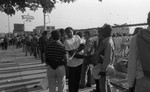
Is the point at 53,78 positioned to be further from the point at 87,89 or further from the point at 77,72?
the point at 87,89

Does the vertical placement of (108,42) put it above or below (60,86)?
above

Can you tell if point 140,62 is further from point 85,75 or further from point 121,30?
point 121,30

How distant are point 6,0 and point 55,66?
2.21 metres

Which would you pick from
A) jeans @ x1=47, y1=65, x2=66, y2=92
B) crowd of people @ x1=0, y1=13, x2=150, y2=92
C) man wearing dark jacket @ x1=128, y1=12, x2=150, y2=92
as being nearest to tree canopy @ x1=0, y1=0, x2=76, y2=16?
crowd of people @ x1=0, y1=13, x2=150, y2=92

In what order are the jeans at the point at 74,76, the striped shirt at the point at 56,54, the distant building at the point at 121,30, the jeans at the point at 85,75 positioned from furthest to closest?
the distant building at the point at 121,30 < the jeans at the point at 85,75 < the jeans at the point at 74,76 < the striped shirt at the point at 56,54

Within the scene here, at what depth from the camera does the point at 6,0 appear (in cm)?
624

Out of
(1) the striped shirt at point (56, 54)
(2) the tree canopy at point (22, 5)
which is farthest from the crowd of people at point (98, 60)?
(2) the tree canopy at point (22, 5)

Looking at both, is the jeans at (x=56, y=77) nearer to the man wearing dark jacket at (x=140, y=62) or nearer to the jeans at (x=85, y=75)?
the jeans at (x=85, y=75)

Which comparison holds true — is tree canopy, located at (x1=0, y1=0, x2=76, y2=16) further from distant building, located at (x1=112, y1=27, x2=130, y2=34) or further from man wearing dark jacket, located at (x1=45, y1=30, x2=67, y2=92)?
distant building, located at (x1=112, y1=27, x2=130, y2=34)

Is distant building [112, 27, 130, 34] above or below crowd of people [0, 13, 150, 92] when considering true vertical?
above

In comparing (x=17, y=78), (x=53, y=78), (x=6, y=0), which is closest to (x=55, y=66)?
(x=53, y=78)

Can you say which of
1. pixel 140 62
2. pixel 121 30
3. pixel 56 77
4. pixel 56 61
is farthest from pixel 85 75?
pixel 140 62

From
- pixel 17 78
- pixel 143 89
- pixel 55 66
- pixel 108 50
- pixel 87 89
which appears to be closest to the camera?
pixel 143 89

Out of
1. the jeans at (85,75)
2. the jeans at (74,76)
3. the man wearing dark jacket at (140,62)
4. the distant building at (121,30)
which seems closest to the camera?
the man wearing dark jacket at (140,62)
